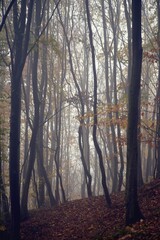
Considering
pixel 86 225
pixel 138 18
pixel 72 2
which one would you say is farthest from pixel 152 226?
pixel 72 2

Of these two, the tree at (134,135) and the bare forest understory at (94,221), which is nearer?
the bare forest understory at (94,221)

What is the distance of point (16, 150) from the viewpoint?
11.6 m

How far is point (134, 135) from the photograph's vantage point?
32.8 ft

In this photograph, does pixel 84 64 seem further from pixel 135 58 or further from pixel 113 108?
pixel 135 58

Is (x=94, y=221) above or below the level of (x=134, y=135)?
below

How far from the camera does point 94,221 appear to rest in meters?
12.5

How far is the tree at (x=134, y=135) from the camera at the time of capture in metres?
9.81

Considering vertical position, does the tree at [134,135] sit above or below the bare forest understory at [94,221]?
above

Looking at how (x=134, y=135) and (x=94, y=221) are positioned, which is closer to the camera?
(x=134, y=135)

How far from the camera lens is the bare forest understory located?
925cm

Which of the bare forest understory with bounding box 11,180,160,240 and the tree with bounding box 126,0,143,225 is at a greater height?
the tree with bounding box 126,0,143,225

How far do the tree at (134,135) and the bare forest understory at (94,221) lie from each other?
0.46 meters

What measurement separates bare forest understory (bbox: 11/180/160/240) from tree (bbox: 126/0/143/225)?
0.46 m

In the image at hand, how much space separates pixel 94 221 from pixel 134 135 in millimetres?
4351
